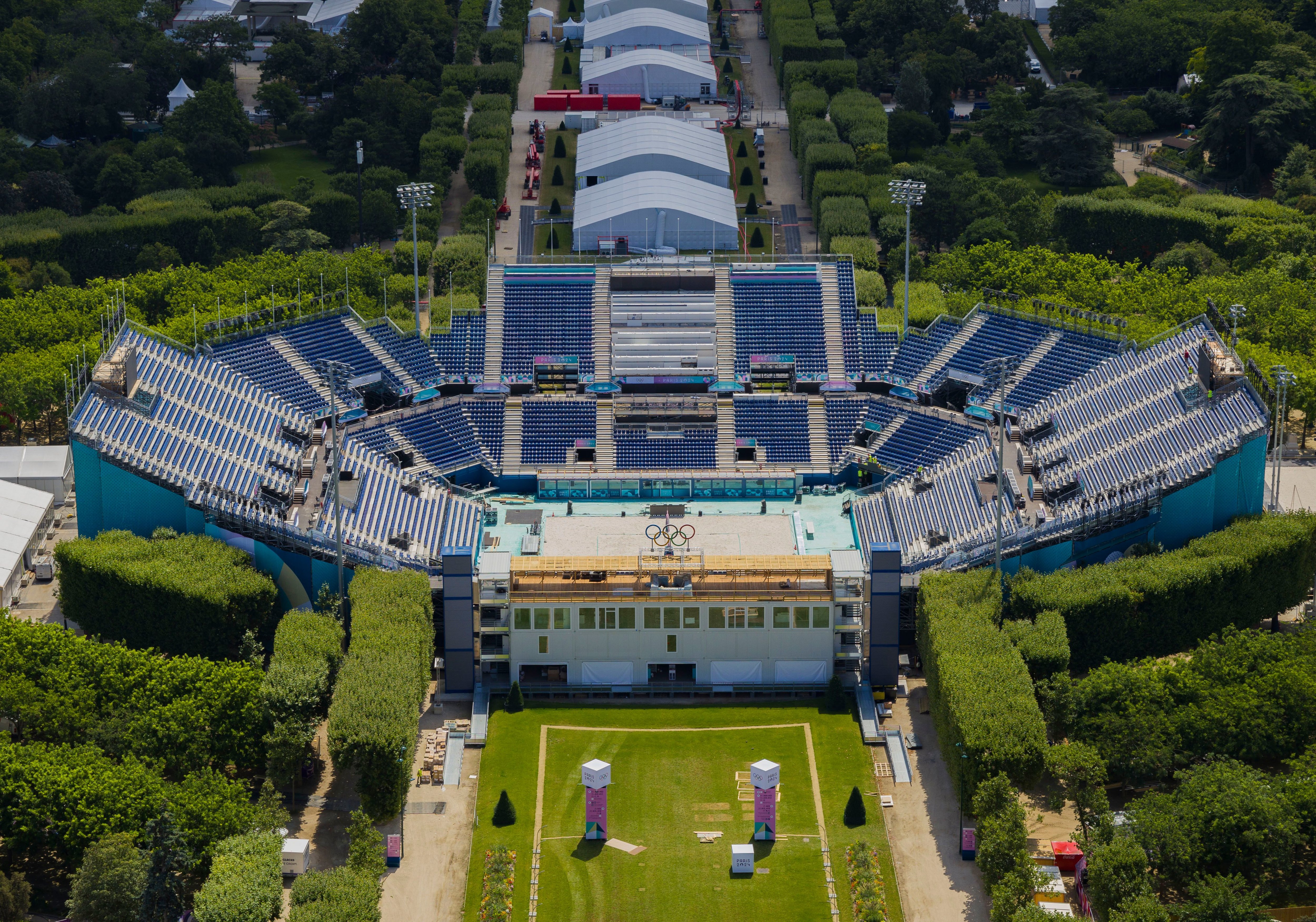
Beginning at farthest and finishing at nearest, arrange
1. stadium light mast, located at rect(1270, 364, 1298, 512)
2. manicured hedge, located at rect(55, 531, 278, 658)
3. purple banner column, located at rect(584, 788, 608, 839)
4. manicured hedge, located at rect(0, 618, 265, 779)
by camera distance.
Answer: stadium light mast, located at rect(1270, 364, 1298, 512) < manicured hedge, located at rect(55, 531, 278, 658) < manicured hedge, located at rect(0, 618, 265, 779) < purple banner column, located at rect(584, 788, 608, 839)

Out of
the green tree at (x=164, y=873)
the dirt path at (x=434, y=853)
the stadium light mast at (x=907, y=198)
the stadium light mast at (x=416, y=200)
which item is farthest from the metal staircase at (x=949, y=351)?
the green tree at (x=164, y=873)

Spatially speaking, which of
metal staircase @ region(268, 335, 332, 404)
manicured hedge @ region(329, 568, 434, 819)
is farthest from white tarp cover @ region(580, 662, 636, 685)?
metal staircase @ region(268, 335, 332, 404)

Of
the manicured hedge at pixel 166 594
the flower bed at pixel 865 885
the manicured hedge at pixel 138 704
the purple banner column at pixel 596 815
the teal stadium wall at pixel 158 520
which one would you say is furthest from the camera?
the teal stadium wall at pixel 158 520

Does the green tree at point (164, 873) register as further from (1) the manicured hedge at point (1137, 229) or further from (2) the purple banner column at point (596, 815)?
(1) the manicured hedge at point (1137, 229)

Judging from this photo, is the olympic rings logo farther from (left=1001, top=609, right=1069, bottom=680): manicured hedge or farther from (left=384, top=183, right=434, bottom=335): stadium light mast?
(left=384, top=183, right=434, bottom=335): stadium light mast

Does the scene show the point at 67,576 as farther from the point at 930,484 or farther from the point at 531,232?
the point at 531,232
